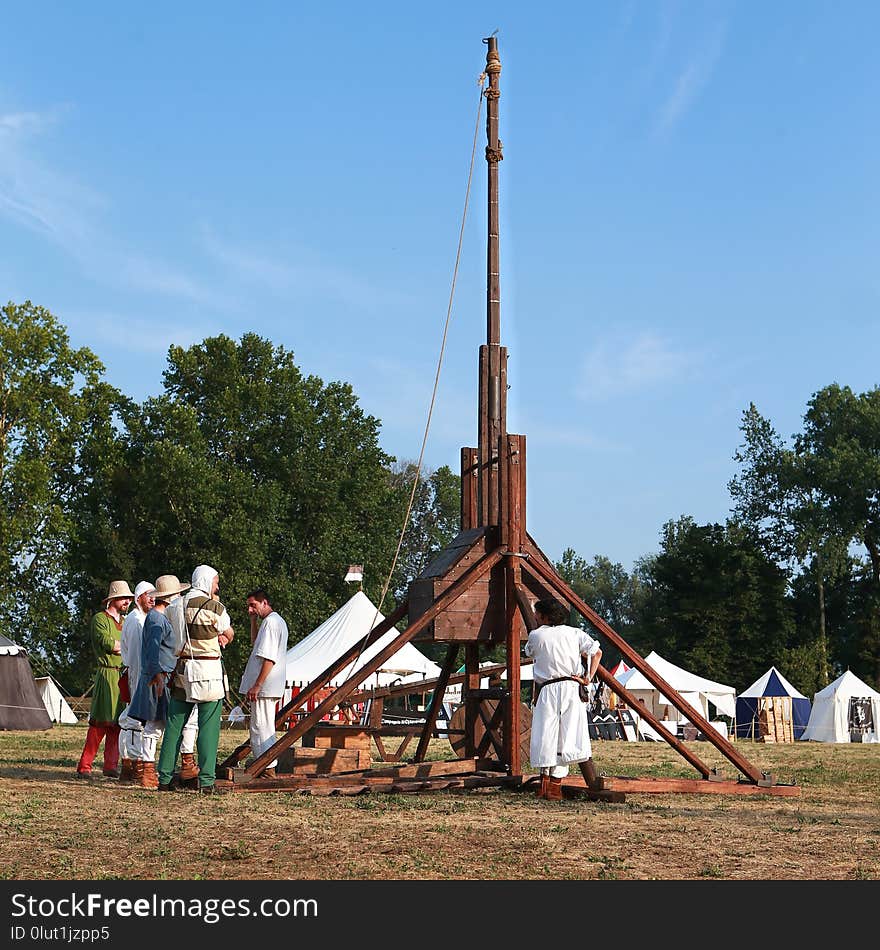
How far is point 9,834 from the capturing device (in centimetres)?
705

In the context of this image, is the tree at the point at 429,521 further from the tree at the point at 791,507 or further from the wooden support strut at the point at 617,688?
the wooden support strut at the point at 617,688

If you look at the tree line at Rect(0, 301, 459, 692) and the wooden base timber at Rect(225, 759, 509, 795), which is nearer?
the wooden base timber at Rect(225, 759, 509, 795)

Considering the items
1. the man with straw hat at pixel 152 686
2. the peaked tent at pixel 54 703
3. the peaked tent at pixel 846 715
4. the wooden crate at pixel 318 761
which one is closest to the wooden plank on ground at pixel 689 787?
the wooden crate at pixel 318 761

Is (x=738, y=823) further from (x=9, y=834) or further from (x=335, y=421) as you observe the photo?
(x=335, y=421)

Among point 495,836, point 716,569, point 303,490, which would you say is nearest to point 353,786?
point 495,836

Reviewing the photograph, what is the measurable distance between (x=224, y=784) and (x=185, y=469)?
3343cm

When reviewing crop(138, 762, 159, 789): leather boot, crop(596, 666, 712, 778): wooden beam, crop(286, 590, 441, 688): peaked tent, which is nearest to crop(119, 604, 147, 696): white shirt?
crop(138, 762, 159, 789): leather boot

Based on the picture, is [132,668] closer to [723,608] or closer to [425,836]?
[425,836]

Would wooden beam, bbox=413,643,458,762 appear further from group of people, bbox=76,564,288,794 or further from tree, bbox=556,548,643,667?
tree, bbox=556,548,643,667

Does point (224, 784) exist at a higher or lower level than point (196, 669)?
lower

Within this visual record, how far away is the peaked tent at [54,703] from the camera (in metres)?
31.5

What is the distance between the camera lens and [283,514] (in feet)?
150

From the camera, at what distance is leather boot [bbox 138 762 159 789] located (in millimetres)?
10672

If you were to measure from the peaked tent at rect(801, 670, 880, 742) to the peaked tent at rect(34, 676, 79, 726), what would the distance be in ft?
66.5
